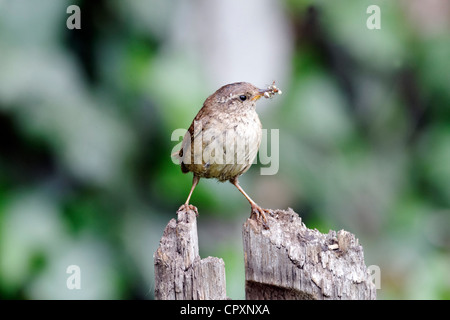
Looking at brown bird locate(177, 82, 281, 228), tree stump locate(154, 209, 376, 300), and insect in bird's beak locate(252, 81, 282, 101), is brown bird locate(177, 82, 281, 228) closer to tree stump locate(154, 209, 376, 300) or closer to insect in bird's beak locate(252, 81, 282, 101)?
insect in bird's beak locate(252, 81, 282, 101)

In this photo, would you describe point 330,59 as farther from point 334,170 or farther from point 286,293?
point 286,293

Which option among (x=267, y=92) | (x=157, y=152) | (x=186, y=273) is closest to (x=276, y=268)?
(x=186, y=273)

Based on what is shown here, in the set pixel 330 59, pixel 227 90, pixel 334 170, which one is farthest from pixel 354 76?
pixel 227 90

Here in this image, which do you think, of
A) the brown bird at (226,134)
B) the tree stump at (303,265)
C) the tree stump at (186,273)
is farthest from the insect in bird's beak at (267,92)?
the tree stump at (186,273)

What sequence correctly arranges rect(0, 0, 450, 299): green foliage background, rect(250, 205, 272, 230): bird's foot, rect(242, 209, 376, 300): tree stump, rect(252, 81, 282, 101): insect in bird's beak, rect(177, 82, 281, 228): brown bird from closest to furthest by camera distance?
1. rect(242, 209, 376, 300): tree stump
2. rect(250, 205, 272, 230): bird's foot
3. rect(177, 82, 281, 228): brown bird
4. rect(252, 81, 282, 101): insect in bird's beak
5. rect(0, 0, 450, 299): green foliage background

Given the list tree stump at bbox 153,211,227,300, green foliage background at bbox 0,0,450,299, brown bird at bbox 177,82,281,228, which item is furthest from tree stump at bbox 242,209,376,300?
green foliage background at bbox 0,0,450,299

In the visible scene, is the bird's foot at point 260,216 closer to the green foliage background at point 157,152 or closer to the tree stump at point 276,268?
the tree stump at point 276,268
